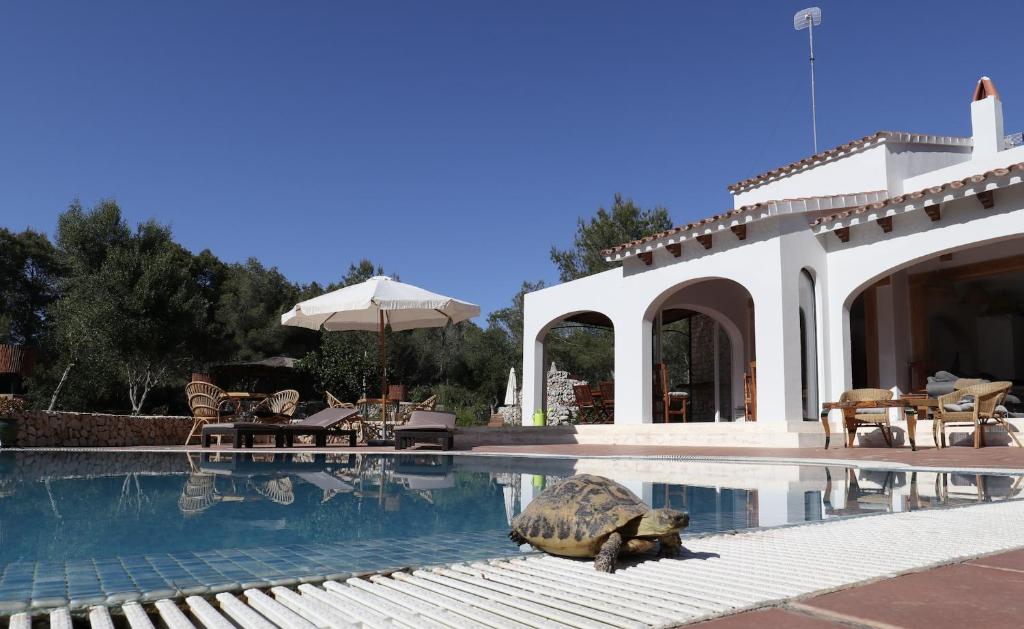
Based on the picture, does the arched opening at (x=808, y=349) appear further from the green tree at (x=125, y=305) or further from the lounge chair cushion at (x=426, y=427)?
the green tree at (x=125, y=305)

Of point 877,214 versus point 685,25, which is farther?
point 685,25

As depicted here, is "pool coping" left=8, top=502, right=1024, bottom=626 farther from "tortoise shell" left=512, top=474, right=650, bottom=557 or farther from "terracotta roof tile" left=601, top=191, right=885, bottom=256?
"terracotta roof tile" left=601, top=191, right=885, bottom=256

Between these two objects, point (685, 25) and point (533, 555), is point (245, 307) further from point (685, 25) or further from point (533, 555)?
point (533, 555)

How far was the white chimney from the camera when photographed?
14.1 m

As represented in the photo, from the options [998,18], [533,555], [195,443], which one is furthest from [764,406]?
[998,18]

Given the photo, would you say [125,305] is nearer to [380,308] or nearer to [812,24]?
[380,308]

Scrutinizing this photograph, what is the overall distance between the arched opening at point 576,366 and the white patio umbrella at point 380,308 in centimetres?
434

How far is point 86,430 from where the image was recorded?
14.0 m

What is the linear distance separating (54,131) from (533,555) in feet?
96.5

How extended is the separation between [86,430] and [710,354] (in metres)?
14.5

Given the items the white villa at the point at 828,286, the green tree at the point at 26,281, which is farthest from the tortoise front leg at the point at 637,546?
the green tree at the point at 26,281

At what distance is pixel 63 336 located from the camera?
22.1m

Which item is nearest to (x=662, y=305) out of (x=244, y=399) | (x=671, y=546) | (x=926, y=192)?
(x=926, y=192)

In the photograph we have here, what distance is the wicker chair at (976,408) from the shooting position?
907 cm
